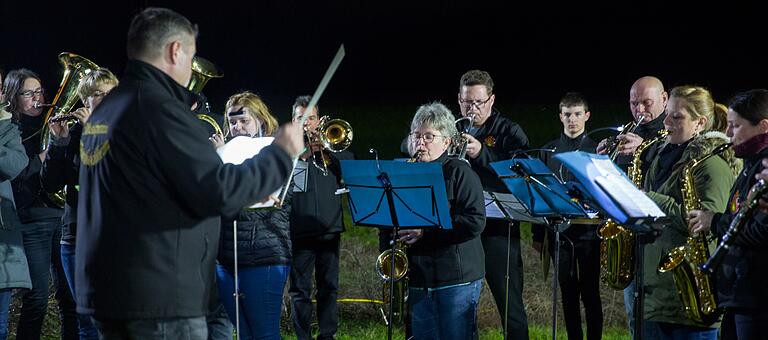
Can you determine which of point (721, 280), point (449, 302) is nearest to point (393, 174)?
point (449, 302)

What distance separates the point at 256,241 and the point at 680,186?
2577mm

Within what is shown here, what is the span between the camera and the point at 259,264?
19.2 feet

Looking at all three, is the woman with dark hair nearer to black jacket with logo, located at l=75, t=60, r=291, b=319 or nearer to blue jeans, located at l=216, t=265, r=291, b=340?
black jacket with logo, located at l=75, t=60, r=291, b=319

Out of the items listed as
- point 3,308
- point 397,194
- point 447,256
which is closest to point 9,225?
point 3,308

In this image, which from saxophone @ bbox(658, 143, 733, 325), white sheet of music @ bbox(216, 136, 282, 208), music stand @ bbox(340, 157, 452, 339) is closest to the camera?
white sheet of music @ bbox(216, 136, 282, 208)

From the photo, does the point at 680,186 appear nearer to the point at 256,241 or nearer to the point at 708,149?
the point at 708,149

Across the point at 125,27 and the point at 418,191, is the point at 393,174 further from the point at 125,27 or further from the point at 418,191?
Result: the point at 125,27

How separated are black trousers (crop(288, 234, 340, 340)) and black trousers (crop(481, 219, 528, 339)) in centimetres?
122

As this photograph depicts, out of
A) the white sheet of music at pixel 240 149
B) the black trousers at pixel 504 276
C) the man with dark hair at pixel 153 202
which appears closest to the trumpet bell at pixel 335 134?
the black trousers at pixel 504 276

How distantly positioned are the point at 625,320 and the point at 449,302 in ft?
11.8

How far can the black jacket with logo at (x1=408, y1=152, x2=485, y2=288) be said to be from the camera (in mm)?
5875

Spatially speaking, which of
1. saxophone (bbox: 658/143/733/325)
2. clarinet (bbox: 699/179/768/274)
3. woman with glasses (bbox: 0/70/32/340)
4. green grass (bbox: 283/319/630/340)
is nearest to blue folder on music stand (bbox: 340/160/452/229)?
saxophone (bbox: 658/143/733/325)

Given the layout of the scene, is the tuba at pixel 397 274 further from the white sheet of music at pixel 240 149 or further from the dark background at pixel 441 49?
the dark background at pixel 441 49

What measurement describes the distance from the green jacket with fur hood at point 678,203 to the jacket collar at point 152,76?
296 centimetres
